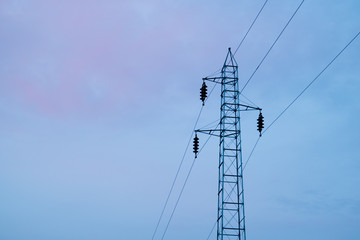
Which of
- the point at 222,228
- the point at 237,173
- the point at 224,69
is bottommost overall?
the point at 222,228

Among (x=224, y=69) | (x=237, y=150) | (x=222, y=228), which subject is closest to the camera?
(x=222, y=228)

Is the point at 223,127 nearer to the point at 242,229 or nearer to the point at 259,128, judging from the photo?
the point at 259,128

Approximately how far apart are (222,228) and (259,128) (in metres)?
8.96

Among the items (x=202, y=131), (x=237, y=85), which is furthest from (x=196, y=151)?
(x=237, y=85)

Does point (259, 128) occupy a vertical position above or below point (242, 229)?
above

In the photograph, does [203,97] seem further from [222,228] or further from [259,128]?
[222,228]

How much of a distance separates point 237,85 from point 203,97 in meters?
3.37

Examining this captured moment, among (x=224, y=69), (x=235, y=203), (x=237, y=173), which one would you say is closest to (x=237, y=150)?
(x=237, y=173)

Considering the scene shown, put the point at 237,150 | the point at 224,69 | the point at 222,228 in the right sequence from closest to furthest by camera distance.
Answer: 1. the point at 222,228
2. the point at 237,150
3. the point at 224,69

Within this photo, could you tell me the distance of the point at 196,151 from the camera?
40.2 meters

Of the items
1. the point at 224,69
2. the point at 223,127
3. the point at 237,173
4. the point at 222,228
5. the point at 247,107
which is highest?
the point at 224,69

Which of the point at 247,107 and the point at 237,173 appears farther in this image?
the point at 247,107

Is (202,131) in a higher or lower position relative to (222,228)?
higher

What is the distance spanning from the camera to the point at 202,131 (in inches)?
1585
